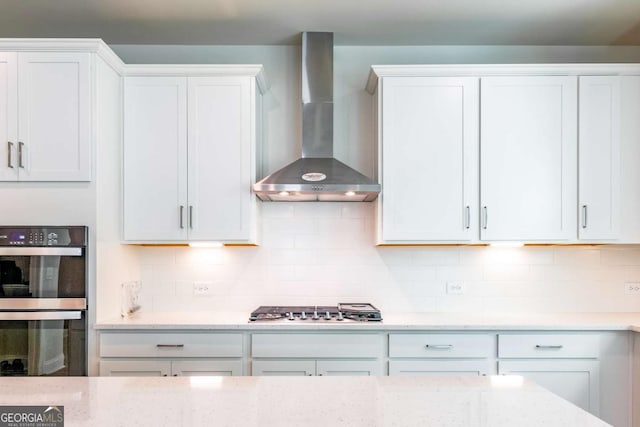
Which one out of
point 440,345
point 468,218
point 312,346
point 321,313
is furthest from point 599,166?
point 312,346

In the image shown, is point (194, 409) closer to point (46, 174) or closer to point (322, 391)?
point (322, 391)

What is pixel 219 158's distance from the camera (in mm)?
2877

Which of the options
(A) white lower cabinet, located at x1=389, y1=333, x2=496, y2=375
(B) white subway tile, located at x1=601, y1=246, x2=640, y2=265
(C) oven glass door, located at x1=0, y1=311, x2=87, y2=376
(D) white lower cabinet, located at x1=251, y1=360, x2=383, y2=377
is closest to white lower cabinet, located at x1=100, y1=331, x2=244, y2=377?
(D) white lower cabinet, located at x1=251, y1=360, x2=383, y2=377

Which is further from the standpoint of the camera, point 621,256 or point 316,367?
point 621,256

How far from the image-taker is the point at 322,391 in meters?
1.32

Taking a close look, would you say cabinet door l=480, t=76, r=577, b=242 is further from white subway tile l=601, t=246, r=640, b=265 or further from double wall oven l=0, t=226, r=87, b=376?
double wall oven l=0, t=226, r=87, b=376

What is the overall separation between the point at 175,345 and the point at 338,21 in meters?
2.20

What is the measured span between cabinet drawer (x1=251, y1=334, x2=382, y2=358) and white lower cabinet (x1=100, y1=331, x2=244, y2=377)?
144 millimetres

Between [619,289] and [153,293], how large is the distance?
3.24m

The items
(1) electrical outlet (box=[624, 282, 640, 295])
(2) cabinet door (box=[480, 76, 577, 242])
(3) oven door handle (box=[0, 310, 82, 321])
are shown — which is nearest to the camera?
(3) oven door handle (box=[0, 310, 82, 321])

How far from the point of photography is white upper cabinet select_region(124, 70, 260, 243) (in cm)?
Answer: 287

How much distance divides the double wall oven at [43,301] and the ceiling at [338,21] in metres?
1.35

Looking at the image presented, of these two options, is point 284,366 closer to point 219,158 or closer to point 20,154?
point 219,158

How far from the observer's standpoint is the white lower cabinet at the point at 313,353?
261cm
